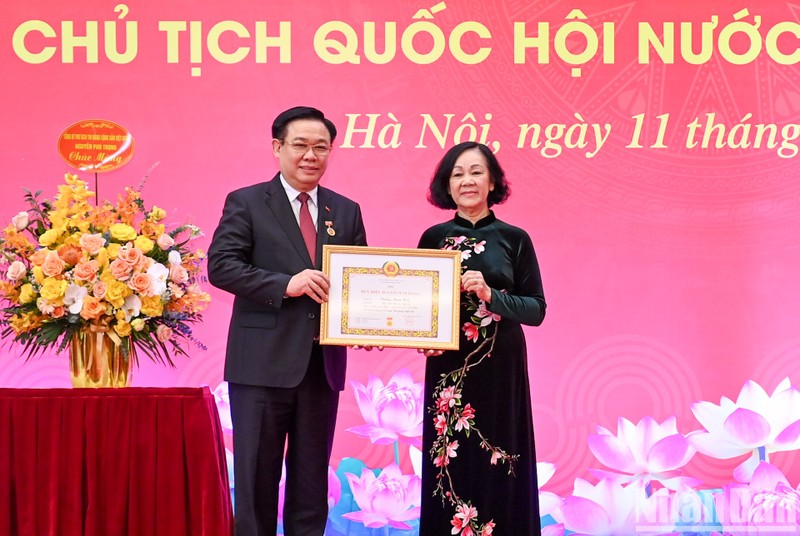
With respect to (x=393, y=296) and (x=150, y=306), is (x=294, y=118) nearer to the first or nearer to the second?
(x=393, y=296)

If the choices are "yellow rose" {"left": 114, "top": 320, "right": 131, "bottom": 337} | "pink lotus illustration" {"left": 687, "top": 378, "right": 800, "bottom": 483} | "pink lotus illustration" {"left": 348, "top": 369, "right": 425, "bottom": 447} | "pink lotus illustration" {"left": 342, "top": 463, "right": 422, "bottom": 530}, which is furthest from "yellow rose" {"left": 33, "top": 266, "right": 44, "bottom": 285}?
"pink lotus illustration" {"left": 687, "top": 378, "right": 800, "bottom": 483}

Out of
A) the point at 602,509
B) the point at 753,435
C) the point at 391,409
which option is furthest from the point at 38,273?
the point at 753,435

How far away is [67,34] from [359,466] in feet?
6.69

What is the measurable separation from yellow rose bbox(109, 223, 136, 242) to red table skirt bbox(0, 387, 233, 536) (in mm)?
410

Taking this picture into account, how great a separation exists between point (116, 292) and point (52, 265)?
0.59 ft

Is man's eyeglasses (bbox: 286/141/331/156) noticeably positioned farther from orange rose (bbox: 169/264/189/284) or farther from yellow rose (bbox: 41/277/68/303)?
yellow rose (bbox: 41/277/68/303)

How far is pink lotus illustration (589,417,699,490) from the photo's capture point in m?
3.42

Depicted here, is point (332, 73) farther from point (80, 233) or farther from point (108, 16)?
point (80, 233)

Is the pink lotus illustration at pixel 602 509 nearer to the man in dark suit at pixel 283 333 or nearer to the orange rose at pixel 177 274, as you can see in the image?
the man in dark suit at pixel 283 333

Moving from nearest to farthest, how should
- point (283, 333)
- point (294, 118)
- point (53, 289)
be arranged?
point (53, 289)
point (283, 333)
point (294, 118)

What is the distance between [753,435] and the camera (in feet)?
11.2

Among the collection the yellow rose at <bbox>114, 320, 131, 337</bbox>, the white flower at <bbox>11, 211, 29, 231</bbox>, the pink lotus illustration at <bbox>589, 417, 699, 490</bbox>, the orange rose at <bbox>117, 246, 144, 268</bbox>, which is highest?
the white flower at <bbox>11, 211, 29, 231</bbox>

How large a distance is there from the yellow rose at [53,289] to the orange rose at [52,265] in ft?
0.06

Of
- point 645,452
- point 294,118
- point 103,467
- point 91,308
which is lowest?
point 645,452
